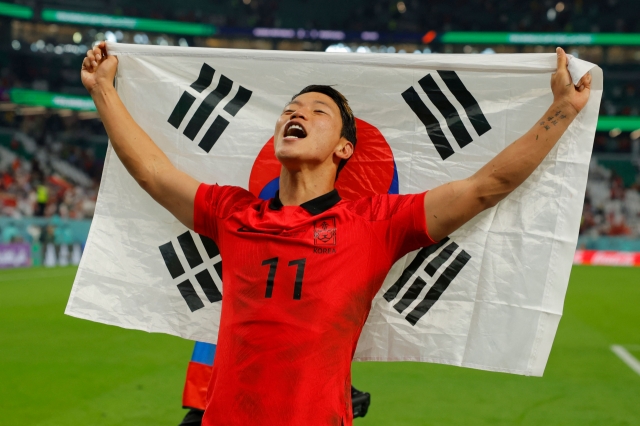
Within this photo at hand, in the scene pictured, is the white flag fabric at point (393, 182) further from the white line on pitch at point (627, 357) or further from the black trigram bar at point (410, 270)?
the white line on pitch at point (627, 357)

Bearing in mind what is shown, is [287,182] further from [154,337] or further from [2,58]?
[2,58]

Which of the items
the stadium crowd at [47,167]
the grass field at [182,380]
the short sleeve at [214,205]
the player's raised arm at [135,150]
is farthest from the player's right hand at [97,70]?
the stadium crowd at [47,167]

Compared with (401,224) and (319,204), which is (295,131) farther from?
(401,224)

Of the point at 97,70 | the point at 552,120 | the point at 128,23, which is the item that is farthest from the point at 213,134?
the point at 128,23

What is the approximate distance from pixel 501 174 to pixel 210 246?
1517 millimetres

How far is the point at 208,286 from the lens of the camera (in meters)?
3.33

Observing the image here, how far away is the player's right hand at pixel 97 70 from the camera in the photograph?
318cm

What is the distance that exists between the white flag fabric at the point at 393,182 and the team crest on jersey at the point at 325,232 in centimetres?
69

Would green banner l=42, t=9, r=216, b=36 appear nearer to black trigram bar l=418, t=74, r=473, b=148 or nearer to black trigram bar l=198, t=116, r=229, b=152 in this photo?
black trigram bar l=198, t=116, r=229, b=152

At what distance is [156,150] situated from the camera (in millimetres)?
3039

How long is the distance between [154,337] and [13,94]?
26329 mm

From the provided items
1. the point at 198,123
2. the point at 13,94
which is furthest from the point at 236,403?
the point at 13,94

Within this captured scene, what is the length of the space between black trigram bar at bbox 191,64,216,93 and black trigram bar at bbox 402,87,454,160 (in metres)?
1.02

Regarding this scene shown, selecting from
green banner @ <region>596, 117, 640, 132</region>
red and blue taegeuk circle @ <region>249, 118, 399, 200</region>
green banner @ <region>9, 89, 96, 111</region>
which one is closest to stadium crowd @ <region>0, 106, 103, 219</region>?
green banner @ <region>9, 89, 96, 111</region>
